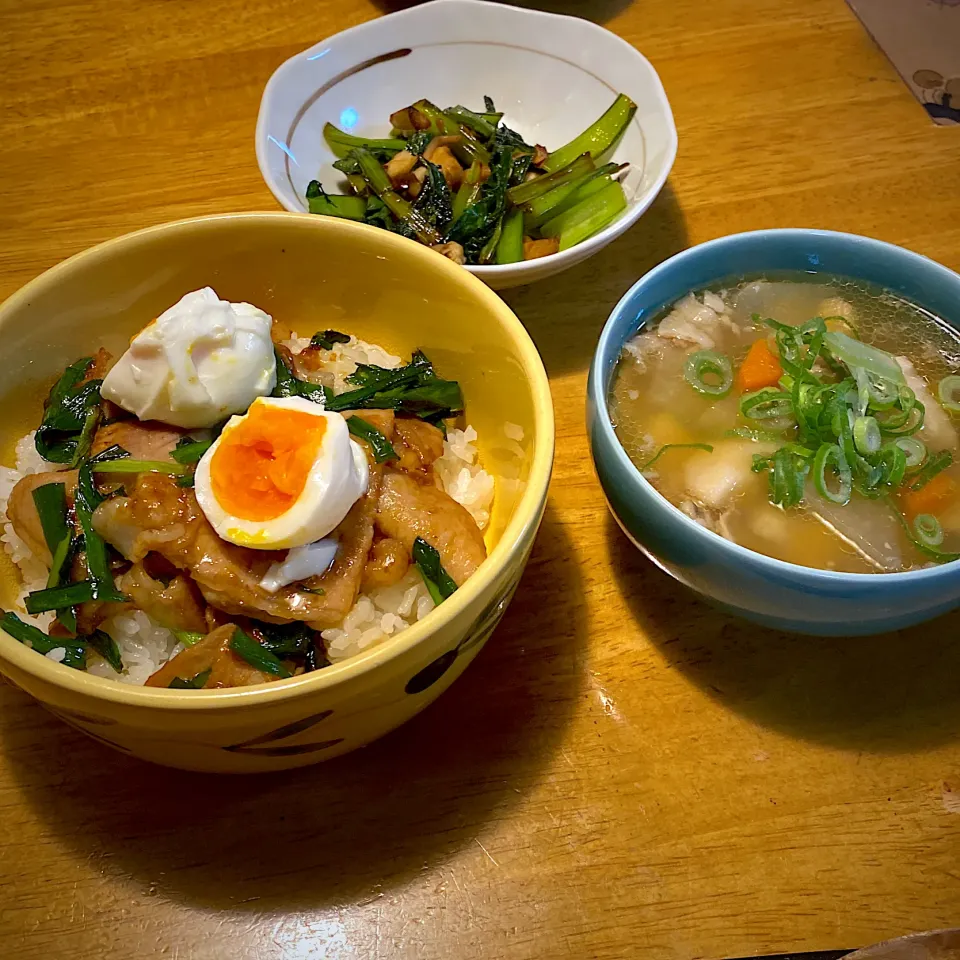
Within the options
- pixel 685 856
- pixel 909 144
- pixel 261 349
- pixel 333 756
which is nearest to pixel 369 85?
pixel 261 349

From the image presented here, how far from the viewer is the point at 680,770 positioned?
1346 mm

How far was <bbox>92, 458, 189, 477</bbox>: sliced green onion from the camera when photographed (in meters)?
1.34

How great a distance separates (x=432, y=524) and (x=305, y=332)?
2.01 feet

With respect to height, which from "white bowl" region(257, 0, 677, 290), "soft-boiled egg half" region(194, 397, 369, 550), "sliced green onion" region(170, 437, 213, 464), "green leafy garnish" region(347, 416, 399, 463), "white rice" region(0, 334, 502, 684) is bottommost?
"white rice" region(0, 334, 502, 684)

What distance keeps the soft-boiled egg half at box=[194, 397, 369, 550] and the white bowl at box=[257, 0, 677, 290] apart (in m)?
0.91

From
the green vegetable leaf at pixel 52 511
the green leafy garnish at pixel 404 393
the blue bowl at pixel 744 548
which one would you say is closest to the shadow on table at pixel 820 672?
the blue bowl at pixel 744 548

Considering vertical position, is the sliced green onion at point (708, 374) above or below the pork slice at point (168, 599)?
above

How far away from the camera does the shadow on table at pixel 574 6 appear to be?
105 inches

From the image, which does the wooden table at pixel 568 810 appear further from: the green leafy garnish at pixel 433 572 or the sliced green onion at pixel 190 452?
the sliced green onion at pixel 190 452

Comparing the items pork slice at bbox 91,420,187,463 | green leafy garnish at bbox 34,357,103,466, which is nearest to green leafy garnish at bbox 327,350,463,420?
pork slice at bbox 91,420,187,463

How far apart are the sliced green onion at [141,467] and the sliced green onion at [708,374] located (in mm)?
931

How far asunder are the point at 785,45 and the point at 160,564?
7.88 feet

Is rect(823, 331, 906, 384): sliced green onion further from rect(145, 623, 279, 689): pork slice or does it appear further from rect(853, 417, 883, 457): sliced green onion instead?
rect(145, 623, 279, 689): pork slice

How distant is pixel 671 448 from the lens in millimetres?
1545
